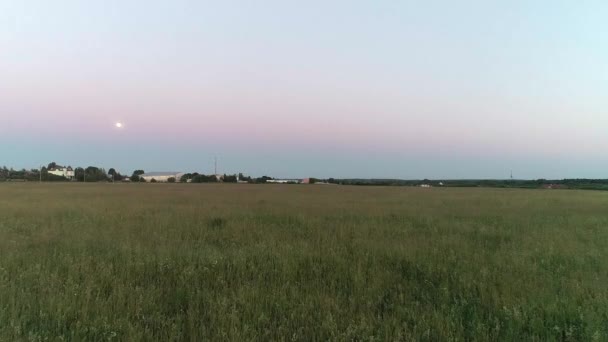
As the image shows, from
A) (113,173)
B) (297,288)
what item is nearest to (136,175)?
(113,173)

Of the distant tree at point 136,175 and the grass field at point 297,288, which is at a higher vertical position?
the distant tree at point 136,175

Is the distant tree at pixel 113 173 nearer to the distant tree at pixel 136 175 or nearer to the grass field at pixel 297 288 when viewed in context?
the distant tree at pixel 136 175

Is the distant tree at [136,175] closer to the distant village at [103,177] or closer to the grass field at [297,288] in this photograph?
the distant village at [103,177]

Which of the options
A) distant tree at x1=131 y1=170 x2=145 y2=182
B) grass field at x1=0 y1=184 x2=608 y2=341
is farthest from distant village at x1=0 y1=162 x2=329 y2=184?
grass field at x1=0 y1=184 x2=608 y2=341

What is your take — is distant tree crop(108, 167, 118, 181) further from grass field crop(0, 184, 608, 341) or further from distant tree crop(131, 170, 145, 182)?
Result: grass field crop(0, 184, 608, 341)

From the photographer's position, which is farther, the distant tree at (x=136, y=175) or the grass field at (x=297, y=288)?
A: the distant tree at (x=136, y=175)

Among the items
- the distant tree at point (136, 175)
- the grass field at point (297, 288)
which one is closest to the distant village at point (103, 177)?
the distant tree at point (136, 175)

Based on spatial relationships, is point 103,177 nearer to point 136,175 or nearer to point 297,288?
point 136,175

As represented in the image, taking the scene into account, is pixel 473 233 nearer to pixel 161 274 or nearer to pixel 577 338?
pixel 577 338

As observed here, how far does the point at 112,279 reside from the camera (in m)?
6.25

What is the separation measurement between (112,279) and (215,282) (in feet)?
5.40

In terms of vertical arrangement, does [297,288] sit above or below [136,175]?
below

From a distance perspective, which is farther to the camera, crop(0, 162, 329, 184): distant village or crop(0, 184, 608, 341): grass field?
crop(0, 162, 329, 184): distant village

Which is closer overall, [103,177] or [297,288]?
[297,288]
